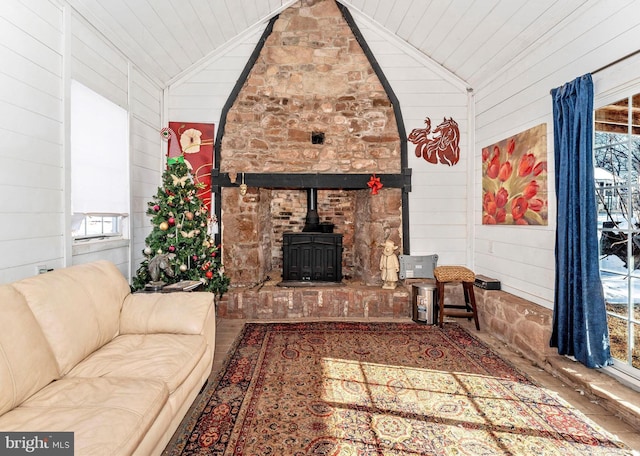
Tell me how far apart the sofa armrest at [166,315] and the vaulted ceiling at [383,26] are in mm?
2572

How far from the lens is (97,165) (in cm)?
324

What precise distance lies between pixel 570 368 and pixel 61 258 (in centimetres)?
413

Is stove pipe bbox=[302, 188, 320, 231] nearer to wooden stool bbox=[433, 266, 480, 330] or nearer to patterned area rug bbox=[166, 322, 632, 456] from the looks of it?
wooden stool bbox=[433, 266, 480, 330]

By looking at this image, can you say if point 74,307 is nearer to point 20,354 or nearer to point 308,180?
point 20,354

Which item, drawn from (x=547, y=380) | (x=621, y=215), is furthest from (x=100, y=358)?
(x=621, y=215)

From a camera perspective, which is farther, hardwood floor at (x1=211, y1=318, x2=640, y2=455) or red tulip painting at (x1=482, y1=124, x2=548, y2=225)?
red tulip painting at (x1=482, y1=124, x2=548, y2=225)

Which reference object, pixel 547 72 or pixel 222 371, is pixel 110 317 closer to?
pixel 222 371

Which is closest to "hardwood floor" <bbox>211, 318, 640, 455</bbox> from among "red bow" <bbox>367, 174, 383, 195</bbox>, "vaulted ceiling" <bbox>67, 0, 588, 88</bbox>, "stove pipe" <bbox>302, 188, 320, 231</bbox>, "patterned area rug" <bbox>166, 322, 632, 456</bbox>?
"patterned area rug" <bbox>166, 322, 632, 456</bbox>

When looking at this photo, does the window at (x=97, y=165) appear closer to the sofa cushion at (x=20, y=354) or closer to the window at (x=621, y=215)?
the sofa cushion at (x=20, y=354)

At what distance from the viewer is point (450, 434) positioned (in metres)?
2.01

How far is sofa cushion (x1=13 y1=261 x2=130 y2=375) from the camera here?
182cm

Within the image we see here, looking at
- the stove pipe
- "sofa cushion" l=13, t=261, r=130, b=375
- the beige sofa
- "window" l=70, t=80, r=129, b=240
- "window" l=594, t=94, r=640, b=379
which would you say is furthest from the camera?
the stove pipe

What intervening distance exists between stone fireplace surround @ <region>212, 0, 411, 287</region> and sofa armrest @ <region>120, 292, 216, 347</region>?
1.90m

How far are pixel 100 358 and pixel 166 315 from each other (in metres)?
0.52
